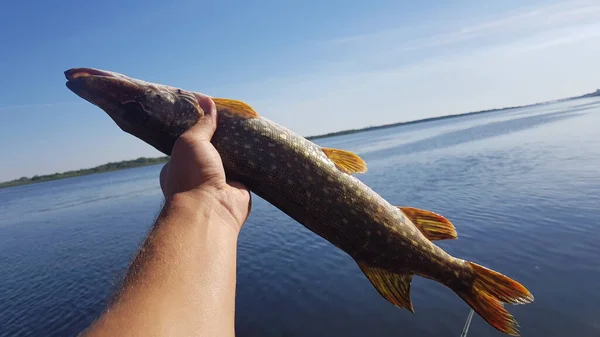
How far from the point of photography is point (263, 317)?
11000 mm

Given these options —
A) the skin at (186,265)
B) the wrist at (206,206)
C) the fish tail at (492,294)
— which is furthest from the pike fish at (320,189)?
the wrist at (206,206)

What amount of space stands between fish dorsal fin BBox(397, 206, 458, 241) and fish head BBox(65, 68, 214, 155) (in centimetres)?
269

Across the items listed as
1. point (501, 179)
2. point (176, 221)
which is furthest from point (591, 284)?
point (501, 179)

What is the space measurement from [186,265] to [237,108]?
8.44ft

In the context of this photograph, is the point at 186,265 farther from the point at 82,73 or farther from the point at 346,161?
the point at 82,73

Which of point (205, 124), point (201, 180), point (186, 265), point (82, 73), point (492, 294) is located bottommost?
point (492, 294)

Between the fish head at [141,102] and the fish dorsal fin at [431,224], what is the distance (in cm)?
269

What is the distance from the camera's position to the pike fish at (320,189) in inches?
161

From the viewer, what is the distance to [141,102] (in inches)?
171

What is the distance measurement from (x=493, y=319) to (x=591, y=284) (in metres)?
7.83

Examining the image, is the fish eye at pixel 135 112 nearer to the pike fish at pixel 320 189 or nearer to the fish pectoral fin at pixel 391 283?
the pike fish at pixel 320 189

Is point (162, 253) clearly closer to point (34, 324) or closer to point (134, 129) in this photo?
point (134, 129)

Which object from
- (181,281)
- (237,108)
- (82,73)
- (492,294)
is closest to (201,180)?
(181,281)

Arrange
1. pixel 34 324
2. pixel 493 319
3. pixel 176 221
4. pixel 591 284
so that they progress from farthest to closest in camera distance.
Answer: pixel 34 324 < pixel 591 284 < pixel 493 319 < pixel 176 221
